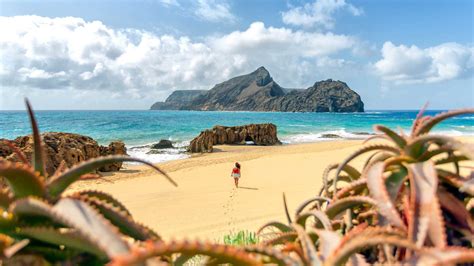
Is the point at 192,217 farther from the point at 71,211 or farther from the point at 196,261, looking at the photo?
the point at 71,211

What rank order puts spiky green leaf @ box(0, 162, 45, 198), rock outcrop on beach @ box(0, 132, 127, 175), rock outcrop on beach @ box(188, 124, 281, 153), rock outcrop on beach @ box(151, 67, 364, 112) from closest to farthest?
1. spiky green leaf @ box(0, 162, 45, 198)
2. rock outcrop on beach @ box(0, 132, 127, 175)
3. rock outcrop on beach @ box(188, 124, 281, 153)
4. rock outcrop on beach @ box(151, 67, 364, 112)

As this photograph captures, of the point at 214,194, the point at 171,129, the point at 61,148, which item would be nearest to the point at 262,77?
the point at 171,129

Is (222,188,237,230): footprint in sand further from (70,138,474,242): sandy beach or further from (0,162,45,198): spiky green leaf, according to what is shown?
(0,162,45,198): spiky green leaf

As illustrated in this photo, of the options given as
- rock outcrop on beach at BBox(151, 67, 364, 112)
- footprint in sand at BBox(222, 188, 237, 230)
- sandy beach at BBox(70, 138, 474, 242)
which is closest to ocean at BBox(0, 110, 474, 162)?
sandy beach at BBox(70, 138, 474, 242)

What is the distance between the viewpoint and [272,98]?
165m

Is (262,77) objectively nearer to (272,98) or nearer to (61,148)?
(272,98)

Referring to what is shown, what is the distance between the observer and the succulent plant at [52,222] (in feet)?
2.38

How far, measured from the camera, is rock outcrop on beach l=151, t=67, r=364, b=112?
145 metres

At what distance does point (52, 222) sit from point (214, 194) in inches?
403

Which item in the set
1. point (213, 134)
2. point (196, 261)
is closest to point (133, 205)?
point (196, 261)

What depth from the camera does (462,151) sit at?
3.69 feet

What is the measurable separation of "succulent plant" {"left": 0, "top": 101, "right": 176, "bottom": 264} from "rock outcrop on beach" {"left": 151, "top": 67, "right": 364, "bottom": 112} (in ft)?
482

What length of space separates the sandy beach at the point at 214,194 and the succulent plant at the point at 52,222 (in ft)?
13.6

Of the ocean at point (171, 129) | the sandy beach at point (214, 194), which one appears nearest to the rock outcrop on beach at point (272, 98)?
the ocean at point (171, 129)
